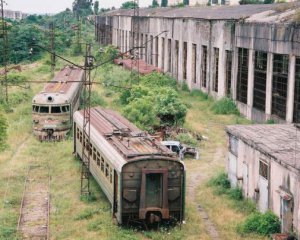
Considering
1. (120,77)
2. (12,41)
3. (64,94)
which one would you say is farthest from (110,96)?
(12,41)

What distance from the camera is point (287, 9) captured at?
3122cm

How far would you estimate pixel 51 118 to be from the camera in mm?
27703

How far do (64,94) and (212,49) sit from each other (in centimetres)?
1333

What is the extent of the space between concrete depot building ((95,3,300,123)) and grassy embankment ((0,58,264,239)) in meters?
2.66

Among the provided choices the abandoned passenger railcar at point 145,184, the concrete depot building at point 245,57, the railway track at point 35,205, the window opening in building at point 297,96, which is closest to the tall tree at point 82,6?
the concrete depot building at point 245,57

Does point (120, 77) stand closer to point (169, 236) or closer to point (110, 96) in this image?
point (110, 96)

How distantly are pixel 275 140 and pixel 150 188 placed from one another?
4.78 m

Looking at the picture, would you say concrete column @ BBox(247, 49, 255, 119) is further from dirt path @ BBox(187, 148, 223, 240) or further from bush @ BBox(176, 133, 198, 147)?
dirt path @ BBox(187, 148, 223, 240)

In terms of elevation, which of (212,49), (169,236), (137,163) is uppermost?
(212,49)

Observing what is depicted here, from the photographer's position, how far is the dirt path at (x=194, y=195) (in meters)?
16.2

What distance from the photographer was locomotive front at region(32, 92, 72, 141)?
2766 cm

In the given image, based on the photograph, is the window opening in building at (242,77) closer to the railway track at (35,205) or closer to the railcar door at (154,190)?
the railway track at (35,205)

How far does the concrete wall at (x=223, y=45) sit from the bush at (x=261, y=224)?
12088 millimetres

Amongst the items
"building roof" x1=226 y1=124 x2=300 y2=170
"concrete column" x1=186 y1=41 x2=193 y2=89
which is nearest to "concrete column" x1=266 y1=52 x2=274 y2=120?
"building roof" x1=226 y1=124 x2=300 y2=170
